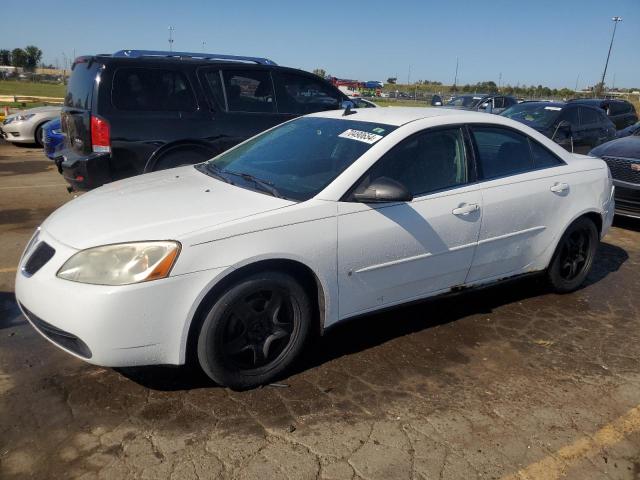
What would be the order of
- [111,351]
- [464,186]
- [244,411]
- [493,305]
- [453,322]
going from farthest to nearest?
[493,305], [453,322], [464,186], [244,411], [111,351]

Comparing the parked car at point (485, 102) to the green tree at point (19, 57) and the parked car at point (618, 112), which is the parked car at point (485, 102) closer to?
the parked car at point (618, 112)

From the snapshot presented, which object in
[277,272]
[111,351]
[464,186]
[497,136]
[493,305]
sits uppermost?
[497,136]

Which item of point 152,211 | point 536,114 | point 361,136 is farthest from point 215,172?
point 536,114

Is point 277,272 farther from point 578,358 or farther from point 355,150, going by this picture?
point 578,358

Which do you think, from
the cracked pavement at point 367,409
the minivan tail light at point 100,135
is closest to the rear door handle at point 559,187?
the cracked pavement at point 367,409

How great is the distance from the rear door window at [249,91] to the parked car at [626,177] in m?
4.55

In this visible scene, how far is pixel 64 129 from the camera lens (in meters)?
6.29

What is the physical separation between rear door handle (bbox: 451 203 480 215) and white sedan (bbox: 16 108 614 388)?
2 centimetres

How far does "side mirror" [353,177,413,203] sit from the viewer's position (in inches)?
126

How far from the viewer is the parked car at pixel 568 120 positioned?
9922 mm

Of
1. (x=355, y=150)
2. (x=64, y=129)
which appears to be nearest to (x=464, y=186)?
(x=355, y=150)

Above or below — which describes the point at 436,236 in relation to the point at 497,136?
below

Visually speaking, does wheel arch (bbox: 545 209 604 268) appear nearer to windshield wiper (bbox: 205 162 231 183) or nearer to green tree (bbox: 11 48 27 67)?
windshield wiper (bbox: 205 162 231 183)

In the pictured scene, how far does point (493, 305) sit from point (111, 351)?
10.0 feet
